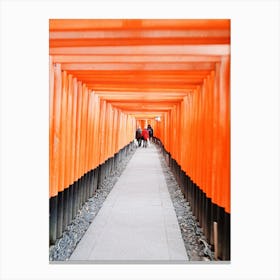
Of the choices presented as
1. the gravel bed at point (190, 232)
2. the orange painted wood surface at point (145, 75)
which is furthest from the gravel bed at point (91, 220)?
the orange painted wood surface at point (145, 75)

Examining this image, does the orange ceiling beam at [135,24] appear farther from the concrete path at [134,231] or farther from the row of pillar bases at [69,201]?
the concrete path at [134,231]

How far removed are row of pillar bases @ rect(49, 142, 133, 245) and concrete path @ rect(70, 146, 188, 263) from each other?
35cm

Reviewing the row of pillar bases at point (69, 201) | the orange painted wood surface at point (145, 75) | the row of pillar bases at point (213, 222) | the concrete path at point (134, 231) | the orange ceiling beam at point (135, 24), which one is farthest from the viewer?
the row of pillar bases at point (69, 201)

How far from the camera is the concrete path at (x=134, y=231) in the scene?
4211 millimetres

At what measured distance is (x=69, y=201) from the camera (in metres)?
5.35

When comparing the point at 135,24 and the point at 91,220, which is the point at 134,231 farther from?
the point at 135,24

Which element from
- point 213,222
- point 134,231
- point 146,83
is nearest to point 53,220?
point 134,231

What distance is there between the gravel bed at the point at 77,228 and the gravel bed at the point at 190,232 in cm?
144
